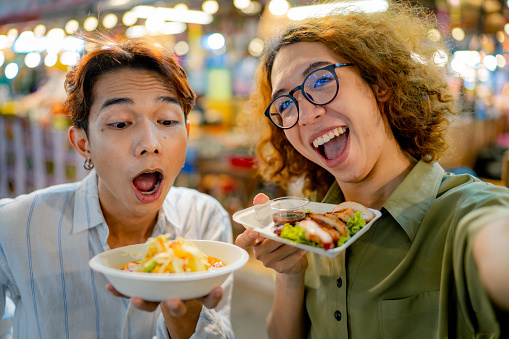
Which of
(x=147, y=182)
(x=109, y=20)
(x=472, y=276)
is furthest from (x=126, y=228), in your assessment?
(x=109, y=20)

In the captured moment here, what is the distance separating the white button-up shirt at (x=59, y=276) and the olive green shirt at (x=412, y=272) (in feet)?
1.71

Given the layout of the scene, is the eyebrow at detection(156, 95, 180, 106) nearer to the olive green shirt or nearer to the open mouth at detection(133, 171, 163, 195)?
the open mouth at detection(133, 171, 163, 195)

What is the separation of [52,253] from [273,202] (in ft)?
3.15

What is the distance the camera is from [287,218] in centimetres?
140

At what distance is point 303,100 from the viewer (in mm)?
1486

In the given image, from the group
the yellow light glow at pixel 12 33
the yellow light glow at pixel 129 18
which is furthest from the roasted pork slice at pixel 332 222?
the yellow light glow at pixel 12 33

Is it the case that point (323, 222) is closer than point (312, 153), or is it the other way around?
point (323, 222)

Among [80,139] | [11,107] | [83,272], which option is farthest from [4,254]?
[11,107]

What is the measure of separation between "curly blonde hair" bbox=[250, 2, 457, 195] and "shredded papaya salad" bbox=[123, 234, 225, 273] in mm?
924

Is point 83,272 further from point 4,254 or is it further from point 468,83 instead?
point 468,83

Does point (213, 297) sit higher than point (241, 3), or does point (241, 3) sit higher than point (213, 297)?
point (241, 3)

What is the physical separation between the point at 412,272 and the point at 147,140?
3.50 ft

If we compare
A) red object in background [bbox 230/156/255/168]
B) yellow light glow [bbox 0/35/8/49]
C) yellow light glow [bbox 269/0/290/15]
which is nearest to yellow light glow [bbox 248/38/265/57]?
yellow light glow [bbox 269/0/290/15]

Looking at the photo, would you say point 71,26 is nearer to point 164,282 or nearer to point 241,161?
point 241,161
